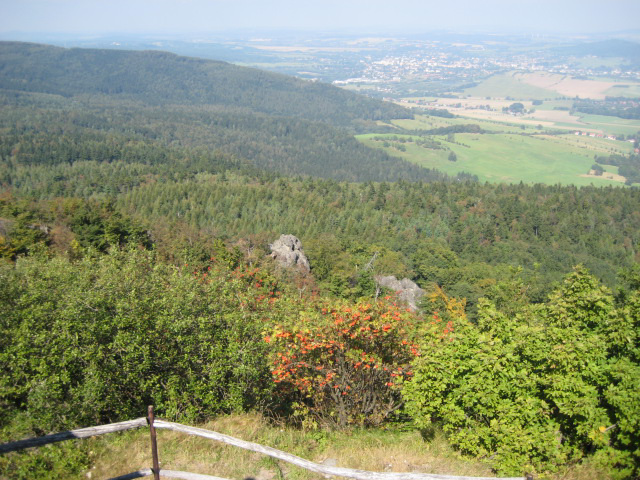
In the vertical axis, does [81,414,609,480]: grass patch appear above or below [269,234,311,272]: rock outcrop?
above

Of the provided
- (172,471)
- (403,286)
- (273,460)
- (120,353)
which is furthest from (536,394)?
(403,286)

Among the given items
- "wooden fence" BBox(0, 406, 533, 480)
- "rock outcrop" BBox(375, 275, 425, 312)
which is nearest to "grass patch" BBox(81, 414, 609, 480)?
"wooden fence" BBox(0, 406, 533, 480)

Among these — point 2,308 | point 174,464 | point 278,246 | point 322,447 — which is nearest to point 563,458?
point 322,447

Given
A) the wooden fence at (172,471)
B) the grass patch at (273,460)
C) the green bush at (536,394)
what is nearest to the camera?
the wooden fence at (172,471)

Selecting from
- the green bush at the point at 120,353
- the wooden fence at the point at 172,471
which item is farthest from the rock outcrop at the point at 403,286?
the wooden fence at the point at 172,471

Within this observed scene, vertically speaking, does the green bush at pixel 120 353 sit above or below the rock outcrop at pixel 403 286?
above

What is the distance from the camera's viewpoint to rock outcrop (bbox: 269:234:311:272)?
6712 centimetres

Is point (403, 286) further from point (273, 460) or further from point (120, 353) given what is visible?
point (120, 353)

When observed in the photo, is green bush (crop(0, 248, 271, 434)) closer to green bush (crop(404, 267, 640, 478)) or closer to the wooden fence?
the wooden fence

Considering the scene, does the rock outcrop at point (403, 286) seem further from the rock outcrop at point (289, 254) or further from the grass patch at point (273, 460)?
the grass patch at point (273, 460)

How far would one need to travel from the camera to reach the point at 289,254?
6912 cm

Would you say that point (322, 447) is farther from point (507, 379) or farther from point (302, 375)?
point (507, 379)

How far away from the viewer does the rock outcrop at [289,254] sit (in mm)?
67125

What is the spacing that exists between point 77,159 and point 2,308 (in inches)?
6980
